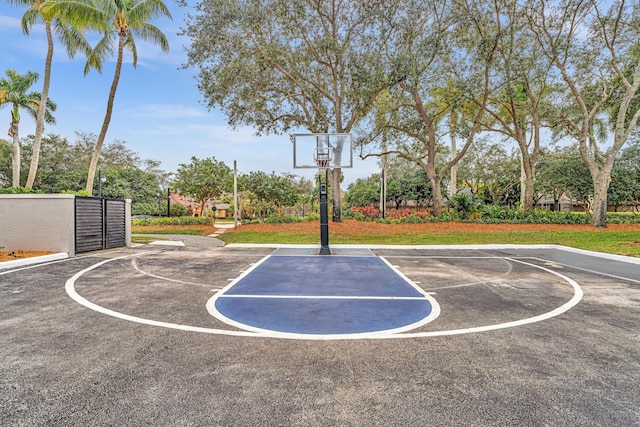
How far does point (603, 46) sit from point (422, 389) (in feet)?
66.2

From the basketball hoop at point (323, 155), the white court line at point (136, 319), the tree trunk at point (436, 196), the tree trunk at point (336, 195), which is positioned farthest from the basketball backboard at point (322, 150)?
the white court line at point (136, 319)

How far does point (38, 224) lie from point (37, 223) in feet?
0.17

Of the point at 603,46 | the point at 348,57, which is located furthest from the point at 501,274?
the point at 603,46

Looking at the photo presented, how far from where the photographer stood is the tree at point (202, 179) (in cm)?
2252

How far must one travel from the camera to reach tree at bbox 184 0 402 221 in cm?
1275

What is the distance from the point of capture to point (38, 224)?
1023 centimetres

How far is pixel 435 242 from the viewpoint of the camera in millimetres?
13750

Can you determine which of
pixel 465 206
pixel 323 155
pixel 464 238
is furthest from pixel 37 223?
pixel 465 206

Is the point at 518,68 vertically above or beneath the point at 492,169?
above

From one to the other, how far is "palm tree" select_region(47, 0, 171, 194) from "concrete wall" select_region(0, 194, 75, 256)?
114 inches

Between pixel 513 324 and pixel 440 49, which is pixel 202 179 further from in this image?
pixel 513 324

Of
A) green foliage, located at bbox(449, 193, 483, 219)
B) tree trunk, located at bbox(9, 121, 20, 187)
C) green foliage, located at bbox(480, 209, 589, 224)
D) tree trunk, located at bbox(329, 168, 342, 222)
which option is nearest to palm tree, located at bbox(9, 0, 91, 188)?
tree trunk, located at bbox(9, 121, 20, 187)

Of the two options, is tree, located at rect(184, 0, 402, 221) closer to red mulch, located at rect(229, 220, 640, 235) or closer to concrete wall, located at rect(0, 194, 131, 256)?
red mulch, located at rect(229, 220, 640, 235)

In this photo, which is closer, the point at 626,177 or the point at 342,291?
the point at 342,291
